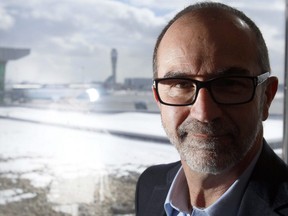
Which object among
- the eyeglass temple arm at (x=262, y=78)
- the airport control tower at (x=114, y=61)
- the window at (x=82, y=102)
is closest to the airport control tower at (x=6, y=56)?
the window at (x=82, y=102)

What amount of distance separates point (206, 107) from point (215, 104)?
0.02m

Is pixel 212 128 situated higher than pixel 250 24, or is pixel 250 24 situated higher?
pixel 250 24

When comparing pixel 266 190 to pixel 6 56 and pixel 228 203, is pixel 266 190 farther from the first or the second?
pixel 6 56

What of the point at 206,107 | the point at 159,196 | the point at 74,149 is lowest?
the point at 74,149

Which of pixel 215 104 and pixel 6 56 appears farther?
pixel 6 56

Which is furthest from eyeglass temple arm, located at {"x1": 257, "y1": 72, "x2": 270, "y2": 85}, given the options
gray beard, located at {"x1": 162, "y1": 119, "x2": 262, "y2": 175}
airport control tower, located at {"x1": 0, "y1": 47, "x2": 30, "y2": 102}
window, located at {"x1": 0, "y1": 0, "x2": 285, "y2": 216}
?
airport control tower, located at {"x1": 0, "y1": 47, "x2": 30, "y2": 102}

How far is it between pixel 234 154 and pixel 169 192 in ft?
0.82

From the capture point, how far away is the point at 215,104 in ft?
2.42

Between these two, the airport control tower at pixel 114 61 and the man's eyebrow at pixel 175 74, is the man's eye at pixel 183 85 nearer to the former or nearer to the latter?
the man's eyebrow at pixel 175 74

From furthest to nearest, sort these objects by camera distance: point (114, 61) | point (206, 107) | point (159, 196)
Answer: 1. point (114, 61)
2. point (159, 196)
3. point (206, 107)

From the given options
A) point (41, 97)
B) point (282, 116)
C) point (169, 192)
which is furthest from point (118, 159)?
point (169, 192)

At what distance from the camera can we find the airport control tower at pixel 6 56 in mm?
2143

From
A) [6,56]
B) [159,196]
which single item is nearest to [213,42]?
[159,196]

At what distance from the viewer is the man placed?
0.75 meters
